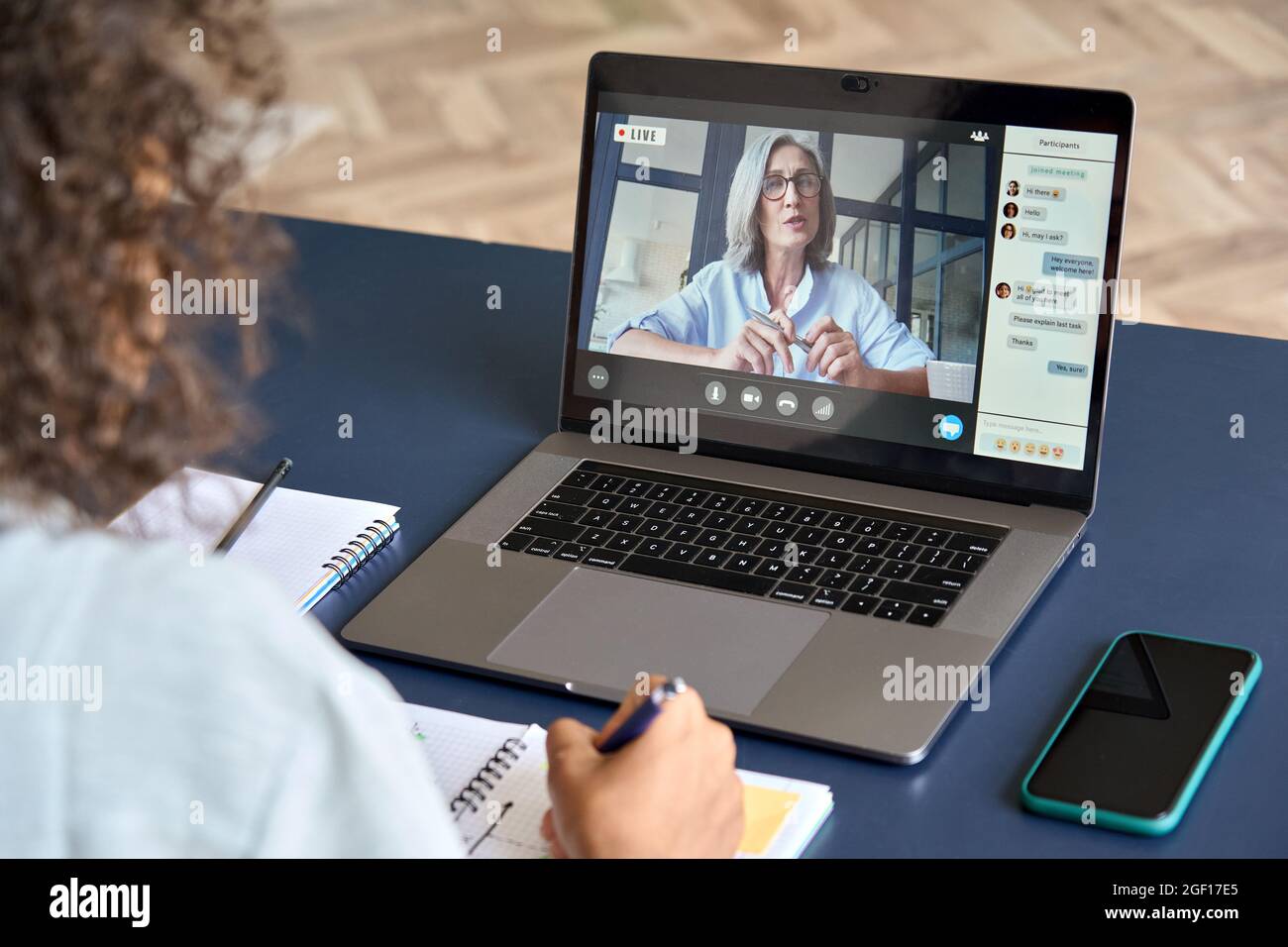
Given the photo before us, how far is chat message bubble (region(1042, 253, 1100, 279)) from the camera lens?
3.52 feet

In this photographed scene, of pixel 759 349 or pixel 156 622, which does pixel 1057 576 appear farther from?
pixel 156 622

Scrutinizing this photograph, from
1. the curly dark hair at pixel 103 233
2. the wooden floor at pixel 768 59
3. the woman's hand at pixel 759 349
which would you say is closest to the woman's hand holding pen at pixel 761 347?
the woman's hand at pixel 759 349

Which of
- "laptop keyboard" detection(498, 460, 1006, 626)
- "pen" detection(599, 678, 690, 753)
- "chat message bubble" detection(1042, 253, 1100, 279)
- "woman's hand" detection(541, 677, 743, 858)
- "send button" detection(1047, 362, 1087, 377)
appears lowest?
"woman's hand" detection(541, 677, 743, 858)

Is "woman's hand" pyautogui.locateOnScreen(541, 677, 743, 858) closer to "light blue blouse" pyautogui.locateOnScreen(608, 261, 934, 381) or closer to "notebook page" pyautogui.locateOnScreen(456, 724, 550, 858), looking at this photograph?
"notebook page" pyautogui.locateOnScreen(456, 724, 550, 858)

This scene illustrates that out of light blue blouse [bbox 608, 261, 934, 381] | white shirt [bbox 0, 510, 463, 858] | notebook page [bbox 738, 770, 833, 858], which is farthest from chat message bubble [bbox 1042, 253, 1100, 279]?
white shirt [bbox 0, 510, 463, 858]

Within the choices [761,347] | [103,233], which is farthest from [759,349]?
[103,233]

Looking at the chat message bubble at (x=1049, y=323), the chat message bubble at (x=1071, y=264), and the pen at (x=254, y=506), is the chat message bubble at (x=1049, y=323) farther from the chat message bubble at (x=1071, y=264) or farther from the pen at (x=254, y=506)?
the pen at (x=254, y=506)

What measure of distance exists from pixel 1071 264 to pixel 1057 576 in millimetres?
232

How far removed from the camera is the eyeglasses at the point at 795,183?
1146 millimetres

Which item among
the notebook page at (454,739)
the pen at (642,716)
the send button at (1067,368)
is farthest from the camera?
the send button at (1067,368)

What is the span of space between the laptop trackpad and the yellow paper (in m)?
0.07

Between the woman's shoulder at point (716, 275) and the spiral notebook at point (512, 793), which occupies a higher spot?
the woman's shoulder at point (716, 275)

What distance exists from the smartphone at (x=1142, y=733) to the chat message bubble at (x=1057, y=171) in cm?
35

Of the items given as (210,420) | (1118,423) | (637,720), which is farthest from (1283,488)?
(210,420)
